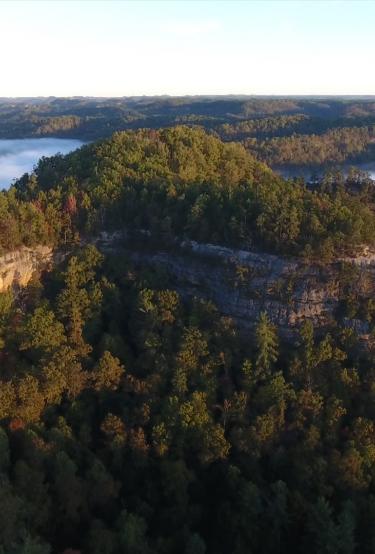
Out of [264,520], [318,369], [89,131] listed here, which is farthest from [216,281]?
[89,131]

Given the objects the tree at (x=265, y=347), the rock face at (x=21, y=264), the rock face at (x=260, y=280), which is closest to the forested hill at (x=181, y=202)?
the rock face at (x=21, y=264)

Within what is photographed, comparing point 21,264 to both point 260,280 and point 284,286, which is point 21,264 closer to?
point 260,280

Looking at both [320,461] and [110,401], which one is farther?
[110,401]

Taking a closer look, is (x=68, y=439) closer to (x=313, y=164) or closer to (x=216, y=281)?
(x=216, y=281)

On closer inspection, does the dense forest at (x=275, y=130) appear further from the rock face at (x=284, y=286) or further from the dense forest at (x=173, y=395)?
the rock face at (x=284, y=286)

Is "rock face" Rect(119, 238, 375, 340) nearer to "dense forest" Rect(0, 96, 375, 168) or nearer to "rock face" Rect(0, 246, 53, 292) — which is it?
"rock face" Rect(0, 246, 53, 292)

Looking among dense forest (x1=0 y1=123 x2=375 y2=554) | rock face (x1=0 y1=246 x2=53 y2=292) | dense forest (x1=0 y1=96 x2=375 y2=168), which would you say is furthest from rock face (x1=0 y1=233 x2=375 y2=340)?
dense forest (x1=0 y1=96 x2=375 y2=168)
